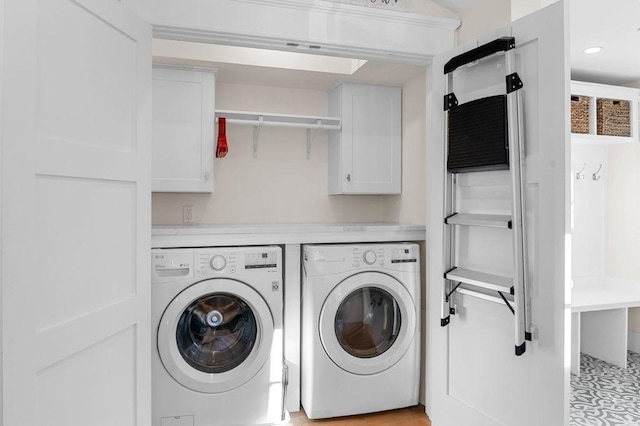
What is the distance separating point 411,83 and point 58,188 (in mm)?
2435

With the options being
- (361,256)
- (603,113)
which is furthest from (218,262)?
(603,113)

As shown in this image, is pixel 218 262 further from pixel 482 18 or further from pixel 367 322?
pixel 482 18

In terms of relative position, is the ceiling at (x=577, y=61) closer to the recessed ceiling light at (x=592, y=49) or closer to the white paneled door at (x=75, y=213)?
the recessed ceiling light at (x=592, y=49)

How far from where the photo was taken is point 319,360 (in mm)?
2461

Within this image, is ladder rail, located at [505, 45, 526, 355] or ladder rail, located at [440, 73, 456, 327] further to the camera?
ladder rail, located at [440, 73, 456, 327]

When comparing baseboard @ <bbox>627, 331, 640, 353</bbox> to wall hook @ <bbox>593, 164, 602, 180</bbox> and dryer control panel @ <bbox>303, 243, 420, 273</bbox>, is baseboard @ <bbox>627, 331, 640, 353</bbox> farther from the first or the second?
dryer control panel @ <bbox>303, 243, 420, 273</bbox>

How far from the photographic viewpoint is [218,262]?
2316mm

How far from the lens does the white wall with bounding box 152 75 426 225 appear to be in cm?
312

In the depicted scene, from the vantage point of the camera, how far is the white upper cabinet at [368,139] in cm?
317

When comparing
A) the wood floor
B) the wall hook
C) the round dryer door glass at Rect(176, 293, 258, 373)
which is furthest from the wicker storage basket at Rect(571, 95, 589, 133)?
the round dryer door glass at Rect(176, 293, 258, 373)

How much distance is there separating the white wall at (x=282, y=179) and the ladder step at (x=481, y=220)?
3.00 ft

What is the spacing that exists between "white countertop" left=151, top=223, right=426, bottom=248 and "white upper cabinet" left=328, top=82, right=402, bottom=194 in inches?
22.9

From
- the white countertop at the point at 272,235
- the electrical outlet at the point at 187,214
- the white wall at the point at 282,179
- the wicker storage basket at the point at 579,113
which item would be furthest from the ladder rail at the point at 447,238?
the electrical outlet at the point at 187,214

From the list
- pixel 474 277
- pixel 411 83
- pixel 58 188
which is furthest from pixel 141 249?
pixel 411 83
